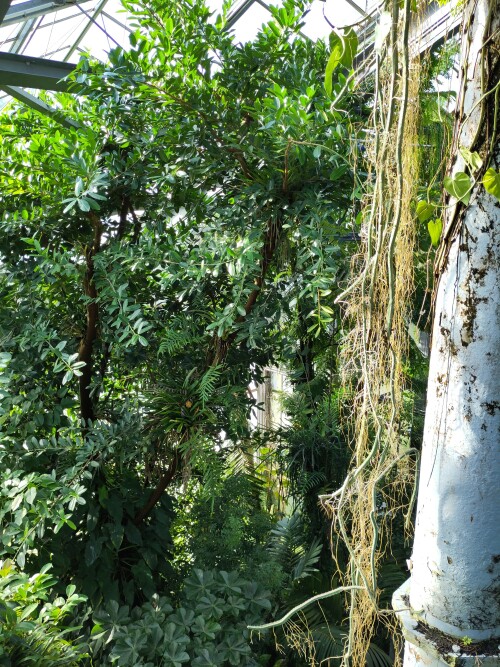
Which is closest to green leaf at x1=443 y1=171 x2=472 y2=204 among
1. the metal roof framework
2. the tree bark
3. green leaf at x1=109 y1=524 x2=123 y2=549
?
the tree bark

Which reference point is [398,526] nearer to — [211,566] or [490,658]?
[211,566]

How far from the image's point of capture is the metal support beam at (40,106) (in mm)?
2346

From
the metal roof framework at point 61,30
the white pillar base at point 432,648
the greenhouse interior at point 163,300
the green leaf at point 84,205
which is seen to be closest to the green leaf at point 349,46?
the greenhouse interior at point 163,300

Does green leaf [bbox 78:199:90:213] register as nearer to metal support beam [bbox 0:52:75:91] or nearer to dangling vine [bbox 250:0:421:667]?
dangling vine [bbox 250:0:421:667]

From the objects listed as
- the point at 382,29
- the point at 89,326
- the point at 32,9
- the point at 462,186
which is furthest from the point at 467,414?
the point at 32,9

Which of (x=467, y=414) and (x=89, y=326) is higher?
(x=89, y=326)

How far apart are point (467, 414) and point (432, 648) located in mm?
272

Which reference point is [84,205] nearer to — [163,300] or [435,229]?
[163,300]

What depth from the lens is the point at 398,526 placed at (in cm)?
346

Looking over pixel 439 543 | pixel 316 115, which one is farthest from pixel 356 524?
pixel 316 115

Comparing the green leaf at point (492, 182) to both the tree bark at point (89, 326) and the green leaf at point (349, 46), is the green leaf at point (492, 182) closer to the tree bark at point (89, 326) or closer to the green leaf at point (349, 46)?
the green leaf at point (349, 46)

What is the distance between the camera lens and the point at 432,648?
0.78m

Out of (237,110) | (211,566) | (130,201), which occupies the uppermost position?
(237,110)

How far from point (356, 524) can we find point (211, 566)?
1.81m
